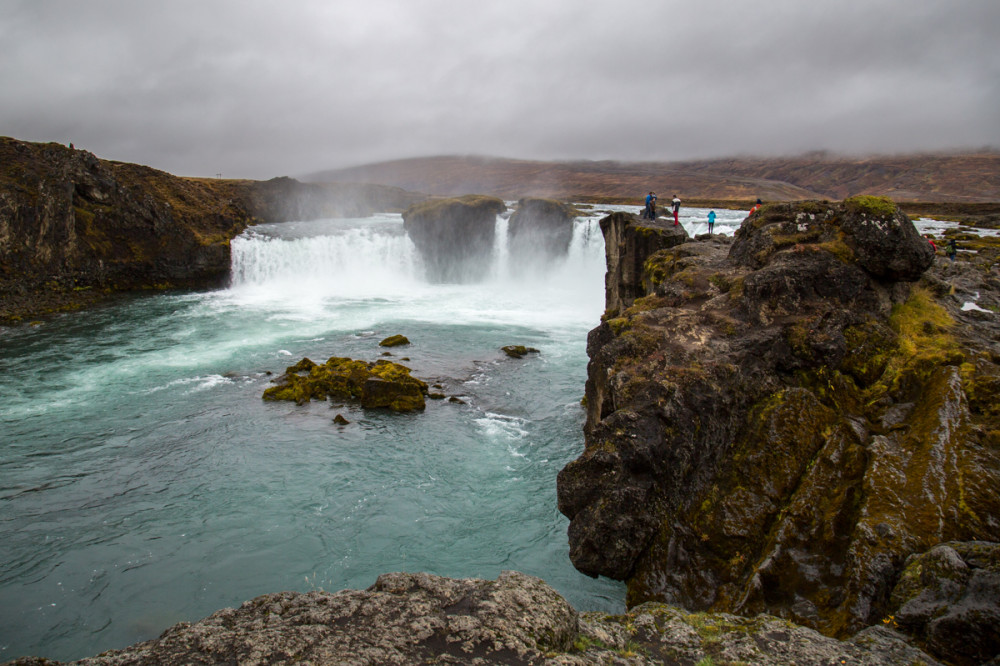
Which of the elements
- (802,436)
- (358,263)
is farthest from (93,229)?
(802,436)

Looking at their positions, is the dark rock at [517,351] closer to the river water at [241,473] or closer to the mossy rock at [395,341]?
the river water at [241,473]

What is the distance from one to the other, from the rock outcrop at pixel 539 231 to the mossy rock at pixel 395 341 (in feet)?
75.7

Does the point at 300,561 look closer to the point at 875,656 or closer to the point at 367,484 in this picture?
the point at 367,484

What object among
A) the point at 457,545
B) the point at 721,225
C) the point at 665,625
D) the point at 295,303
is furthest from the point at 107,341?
the point at 721,225

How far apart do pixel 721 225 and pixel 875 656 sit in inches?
1686

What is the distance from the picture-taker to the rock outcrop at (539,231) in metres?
48.7

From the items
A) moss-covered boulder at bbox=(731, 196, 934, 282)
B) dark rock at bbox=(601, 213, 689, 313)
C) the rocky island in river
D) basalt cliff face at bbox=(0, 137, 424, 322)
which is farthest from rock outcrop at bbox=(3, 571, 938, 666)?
basalt cliff face at bbox=(0, 137, 424, 322)

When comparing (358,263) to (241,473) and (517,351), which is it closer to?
(517,351)

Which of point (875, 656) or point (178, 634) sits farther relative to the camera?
point (875, 656)

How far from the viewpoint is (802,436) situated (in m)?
9.12

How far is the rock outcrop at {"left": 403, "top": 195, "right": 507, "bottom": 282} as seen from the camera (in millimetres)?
50688

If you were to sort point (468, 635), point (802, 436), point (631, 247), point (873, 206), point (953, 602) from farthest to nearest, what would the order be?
point (631, 247)
point (873, 206)
point (802, 436)
point (953, 602)
point (468, 635)

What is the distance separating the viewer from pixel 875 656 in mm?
5332

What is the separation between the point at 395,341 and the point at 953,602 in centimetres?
2525
